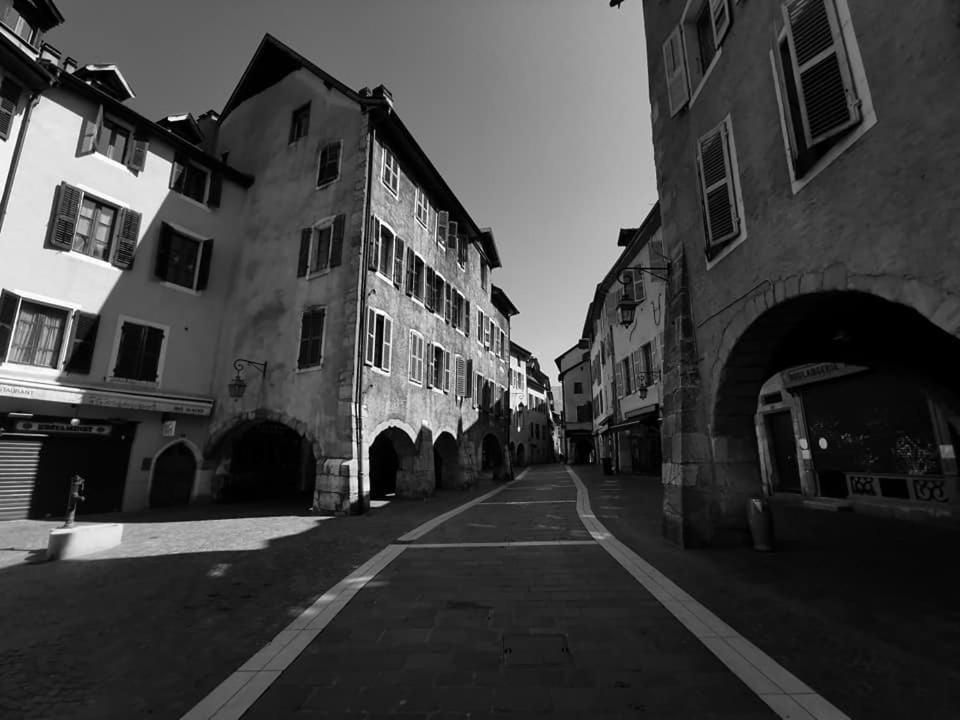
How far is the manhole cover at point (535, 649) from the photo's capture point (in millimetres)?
3444

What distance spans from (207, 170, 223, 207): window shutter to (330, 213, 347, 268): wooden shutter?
4.96m

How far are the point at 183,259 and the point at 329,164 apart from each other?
5.81 metres

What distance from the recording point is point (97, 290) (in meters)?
12.5

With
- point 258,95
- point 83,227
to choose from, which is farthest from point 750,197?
point 258,95

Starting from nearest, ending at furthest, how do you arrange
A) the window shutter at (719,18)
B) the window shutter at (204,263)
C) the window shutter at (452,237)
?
the window shutter at (719,18), the window shutter at (204,263), the window shutter at (452,237)

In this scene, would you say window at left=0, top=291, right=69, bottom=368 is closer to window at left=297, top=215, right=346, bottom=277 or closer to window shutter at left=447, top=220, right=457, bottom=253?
window at left=297, top=215, right=346, bottom=277

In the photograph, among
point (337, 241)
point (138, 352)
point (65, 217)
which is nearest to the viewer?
point (65, 217)

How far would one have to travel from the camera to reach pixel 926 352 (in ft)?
25.7

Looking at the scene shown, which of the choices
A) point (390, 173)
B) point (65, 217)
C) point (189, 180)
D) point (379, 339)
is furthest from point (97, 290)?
point (390, 173)

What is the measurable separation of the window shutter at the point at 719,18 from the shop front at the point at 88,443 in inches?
622

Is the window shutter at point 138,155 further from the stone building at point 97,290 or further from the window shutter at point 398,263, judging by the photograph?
the window shutter at point 398,263

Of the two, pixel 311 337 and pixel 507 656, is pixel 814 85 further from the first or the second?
pixel 311 337

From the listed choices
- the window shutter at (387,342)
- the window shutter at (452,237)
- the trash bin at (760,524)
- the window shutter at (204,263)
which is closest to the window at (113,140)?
the window shutter at (204,263)

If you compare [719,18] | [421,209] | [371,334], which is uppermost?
[421,209]
